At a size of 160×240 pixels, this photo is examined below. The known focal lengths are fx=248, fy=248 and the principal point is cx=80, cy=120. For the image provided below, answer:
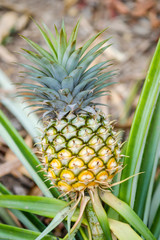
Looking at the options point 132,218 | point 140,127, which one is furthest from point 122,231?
point 140,127

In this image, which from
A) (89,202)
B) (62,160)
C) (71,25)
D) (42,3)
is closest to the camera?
(62,160)

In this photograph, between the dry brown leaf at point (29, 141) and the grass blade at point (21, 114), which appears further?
the dry brown leaf at point (29, 141)

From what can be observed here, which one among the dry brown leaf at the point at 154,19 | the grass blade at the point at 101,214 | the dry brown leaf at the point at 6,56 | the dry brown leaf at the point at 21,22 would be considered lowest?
the grass blade at the point at 101,214

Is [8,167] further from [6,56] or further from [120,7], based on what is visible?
[120,7]

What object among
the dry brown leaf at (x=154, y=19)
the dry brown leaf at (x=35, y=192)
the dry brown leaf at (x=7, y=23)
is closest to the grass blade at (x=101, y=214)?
the dry brown leaf at (x=35, y=192)

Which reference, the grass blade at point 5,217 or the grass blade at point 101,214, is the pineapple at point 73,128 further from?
the grass blade at point 5,217

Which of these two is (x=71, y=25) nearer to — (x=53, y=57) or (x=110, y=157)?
(x=53, y=57)

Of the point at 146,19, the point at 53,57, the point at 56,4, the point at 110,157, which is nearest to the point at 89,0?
the point at 56,4

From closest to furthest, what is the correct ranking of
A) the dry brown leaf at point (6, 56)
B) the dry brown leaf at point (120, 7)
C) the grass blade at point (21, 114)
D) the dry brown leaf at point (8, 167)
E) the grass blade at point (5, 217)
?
the grass blade at point (5, 217), the grass blade at point (21, 114), the dry brown leaf at point (8, 167), the dry brown leaf at point (6, 56), the dry brown leaf at point (120, 7)
